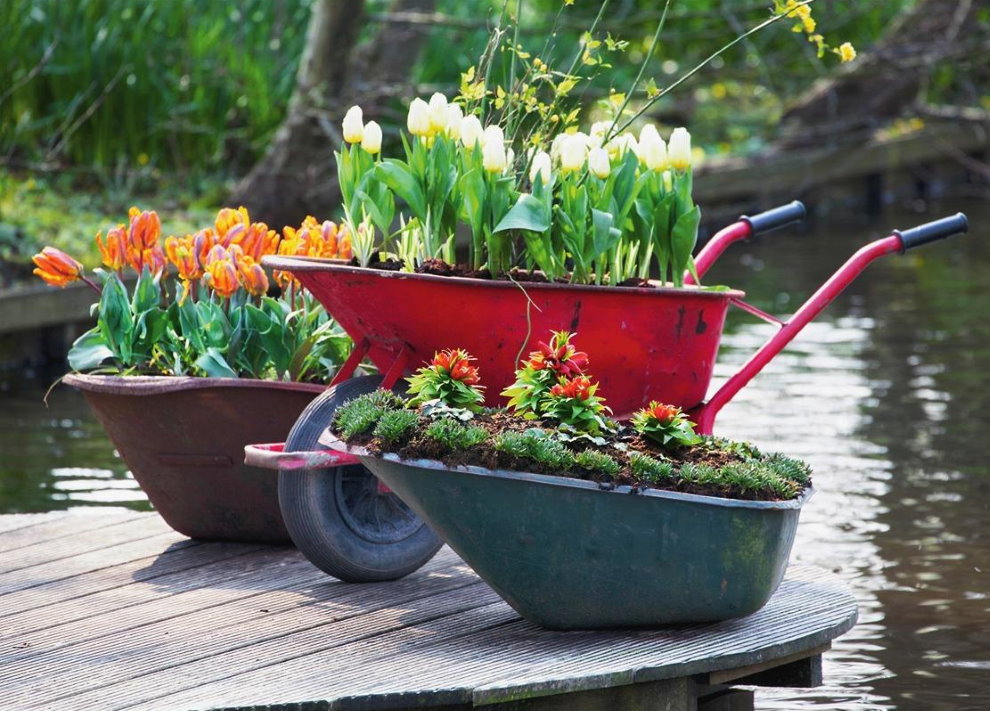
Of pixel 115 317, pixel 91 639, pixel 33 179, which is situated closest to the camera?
pixel 91 639

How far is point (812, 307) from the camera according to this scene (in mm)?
3791

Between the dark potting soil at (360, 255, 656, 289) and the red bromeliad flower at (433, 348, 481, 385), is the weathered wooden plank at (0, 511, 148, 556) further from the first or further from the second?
the red bromeliad flower at (433, 348, 481, 385)

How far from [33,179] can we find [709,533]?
7.57 metres

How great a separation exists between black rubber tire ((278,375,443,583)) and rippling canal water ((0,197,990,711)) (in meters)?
0.95

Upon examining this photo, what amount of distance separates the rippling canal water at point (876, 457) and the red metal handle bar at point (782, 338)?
0.73 m

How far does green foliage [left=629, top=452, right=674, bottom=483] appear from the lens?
3045 mm

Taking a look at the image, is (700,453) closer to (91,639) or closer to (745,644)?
(745,644)

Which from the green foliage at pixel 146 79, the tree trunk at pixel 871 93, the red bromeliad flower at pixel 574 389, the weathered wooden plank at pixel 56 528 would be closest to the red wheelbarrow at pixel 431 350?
the red bromeliad flower at pixel 574 389

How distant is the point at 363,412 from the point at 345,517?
1.65ft

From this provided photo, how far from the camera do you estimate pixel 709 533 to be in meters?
3.05

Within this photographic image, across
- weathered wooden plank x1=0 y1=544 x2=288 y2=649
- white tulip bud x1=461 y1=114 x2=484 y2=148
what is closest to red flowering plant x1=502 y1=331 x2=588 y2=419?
white tulip bud x1=461 y1=114 x2=484 y2=148

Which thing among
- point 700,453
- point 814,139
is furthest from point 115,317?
point 814,139

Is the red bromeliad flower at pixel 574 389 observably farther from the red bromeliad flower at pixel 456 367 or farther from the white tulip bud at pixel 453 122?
the white tulip bud at pixel 453 122

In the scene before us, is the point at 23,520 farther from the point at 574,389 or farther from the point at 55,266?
the point at 574,389
